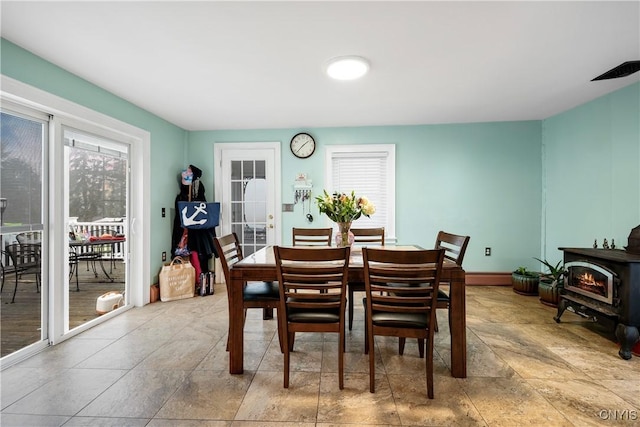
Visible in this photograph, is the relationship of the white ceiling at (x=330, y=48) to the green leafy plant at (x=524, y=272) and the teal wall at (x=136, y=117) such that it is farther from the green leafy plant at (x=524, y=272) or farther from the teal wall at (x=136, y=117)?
the green leafy plant at (x=524, y=272)

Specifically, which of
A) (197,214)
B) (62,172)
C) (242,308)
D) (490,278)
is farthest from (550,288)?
(62,172)

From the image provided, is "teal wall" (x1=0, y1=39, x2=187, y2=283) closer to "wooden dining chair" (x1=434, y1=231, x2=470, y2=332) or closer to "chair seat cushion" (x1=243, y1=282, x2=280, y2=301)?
"chair seat cushion" (x1=243, y1=282, x2=280, y2=301)

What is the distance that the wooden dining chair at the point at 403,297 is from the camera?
1638 millimetres

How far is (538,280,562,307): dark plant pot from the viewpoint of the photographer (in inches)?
129

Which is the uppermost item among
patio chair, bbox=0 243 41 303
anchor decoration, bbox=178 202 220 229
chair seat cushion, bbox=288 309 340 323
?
anchor decoration, bbox=178 202 220 229

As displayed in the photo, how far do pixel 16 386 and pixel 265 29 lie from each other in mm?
2922

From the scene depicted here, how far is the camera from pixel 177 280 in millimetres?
3643

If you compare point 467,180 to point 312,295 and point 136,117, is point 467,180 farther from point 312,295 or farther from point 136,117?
point 136,117

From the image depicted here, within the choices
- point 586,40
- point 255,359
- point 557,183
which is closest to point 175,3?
point 255,359

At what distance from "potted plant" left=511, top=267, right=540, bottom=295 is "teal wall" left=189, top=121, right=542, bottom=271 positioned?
31cm

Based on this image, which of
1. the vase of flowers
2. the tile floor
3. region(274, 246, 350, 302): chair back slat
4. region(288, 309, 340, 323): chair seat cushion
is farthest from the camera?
the vase of flowers

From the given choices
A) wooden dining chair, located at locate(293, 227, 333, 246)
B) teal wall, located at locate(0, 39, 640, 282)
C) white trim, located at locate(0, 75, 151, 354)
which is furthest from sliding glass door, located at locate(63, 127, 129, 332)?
wooden dining chair, located at locate(293, 227, 333, 246)

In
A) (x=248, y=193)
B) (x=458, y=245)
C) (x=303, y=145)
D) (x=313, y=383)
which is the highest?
(x=303, y=145)

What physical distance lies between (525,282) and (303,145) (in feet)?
11.9
